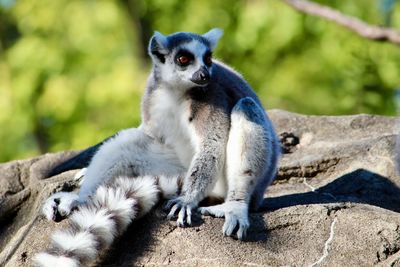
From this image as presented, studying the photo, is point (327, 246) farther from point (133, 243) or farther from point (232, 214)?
point (133, 243)

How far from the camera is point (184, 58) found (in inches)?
175

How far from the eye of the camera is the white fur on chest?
14.2ft

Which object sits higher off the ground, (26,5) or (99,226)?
(99,226)

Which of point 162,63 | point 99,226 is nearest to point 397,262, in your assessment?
point 99,226

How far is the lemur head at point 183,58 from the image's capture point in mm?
4312

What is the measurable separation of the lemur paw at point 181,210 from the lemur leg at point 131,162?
1.37 feet

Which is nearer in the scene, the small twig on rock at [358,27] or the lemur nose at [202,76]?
the small twig on rock at [358,27]

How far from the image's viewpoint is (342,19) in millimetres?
1452

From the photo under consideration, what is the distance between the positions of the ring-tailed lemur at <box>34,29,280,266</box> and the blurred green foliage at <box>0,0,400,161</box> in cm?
735

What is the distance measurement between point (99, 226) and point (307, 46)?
10.3 metres

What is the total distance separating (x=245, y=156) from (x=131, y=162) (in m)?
0.73

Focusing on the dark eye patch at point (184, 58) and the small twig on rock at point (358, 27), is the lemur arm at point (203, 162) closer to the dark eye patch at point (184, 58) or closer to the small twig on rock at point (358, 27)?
the dark eye patch at point (184, 58)

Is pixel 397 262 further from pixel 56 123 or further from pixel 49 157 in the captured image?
pixel 56 123

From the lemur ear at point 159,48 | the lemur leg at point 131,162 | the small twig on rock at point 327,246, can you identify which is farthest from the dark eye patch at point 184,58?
the small twig on rock at point 327,246
